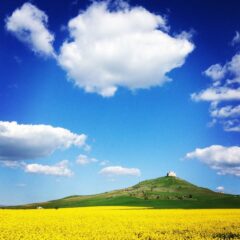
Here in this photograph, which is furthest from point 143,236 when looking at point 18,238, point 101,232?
point 18,238

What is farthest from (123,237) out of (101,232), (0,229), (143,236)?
(0,229)

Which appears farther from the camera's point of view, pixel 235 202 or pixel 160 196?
pixel 160 196

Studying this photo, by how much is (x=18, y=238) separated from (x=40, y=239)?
1.97m

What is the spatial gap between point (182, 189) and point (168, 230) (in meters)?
170

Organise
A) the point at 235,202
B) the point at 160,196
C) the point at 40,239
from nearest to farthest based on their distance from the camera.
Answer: the point at 40,239 → the point at 235,202 → the point at 160,196

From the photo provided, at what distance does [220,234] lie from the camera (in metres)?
30.3

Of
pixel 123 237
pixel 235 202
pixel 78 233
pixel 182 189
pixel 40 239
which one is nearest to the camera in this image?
pixel 40 239

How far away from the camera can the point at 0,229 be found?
31.7 meters

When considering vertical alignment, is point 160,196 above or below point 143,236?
above

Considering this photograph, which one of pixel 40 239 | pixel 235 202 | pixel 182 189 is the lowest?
pixel 40 239

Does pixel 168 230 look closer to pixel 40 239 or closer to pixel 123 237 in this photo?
pixel 123 237

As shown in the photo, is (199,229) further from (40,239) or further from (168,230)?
(40,239)

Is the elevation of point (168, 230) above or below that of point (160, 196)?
below

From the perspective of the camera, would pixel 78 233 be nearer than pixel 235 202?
Yes
